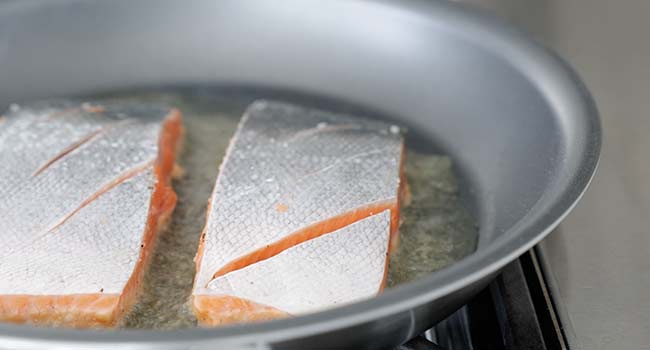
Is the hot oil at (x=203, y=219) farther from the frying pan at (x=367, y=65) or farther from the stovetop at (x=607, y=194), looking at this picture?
the stovetop at (x=607, y=194)

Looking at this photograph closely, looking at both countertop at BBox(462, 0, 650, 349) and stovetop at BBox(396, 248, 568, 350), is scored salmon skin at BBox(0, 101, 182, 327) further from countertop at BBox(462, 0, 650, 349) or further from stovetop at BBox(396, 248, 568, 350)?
countertop at BBox(462, 0, 650, 349)

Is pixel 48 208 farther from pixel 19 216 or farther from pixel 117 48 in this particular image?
pixel 117 48

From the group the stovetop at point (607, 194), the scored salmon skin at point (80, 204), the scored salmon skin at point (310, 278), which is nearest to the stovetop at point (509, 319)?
the stovetop at point (607, 194)

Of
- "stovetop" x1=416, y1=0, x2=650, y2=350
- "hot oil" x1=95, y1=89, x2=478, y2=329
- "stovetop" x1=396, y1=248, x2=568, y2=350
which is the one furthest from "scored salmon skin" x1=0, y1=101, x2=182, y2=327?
"stovetop" x1=416, y1=0, x2=650, y2=350

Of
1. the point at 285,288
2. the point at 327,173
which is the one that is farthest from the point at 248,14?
the point at 285,288

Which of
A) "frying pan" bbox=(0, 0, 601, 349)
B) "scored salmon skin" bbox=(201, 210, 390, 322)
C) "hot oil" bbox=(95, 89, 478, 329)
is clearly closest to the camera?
"scored salmon skin" bbox=(201, 210, 390, 322)
